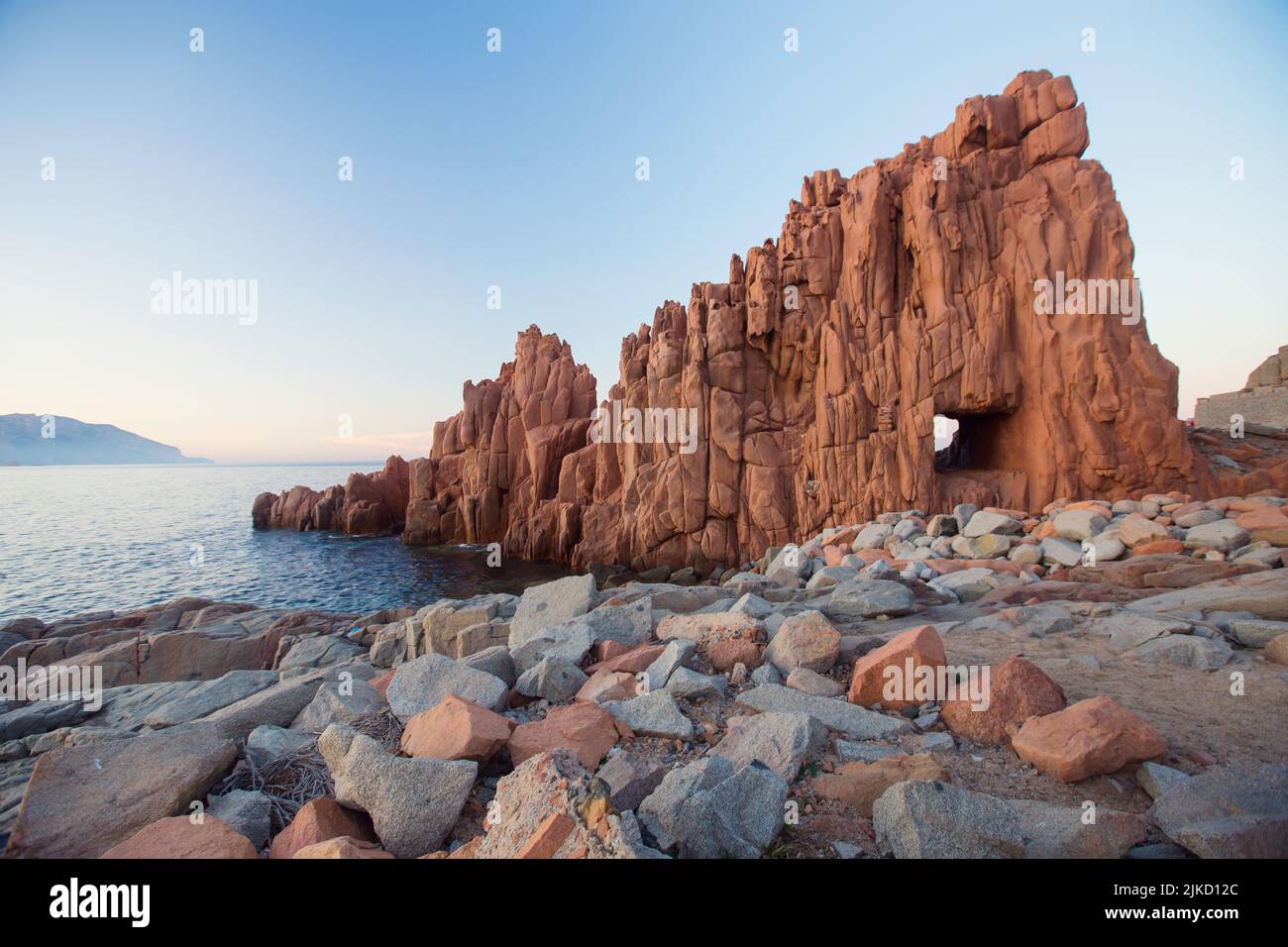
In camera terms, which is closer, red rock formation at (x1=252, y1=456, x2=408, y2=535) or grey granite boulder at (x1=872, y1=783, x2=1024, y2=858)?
grey granite boulder at (x1=872, y1=783, x2=1024, y2=858)

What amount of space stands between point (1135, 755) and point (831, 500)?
2429 cm

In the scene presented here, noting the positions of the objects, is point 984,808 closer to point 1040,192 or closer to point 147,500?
point 1040,192

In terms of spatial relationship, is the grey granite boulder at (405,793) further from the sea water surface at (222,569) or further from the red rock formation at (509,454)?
the red rock formation at (509,454)

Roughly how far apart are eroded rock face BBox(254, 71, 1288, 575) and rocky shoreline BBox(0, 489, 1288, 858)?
18.1 m

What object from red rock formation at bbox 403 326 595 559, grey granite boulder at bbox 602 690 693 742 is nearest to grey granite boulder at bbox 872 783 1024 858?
grey granite boulder at bbox 602 690 693 742

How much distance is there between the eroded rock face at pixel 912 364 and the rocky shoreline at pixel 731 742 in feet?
59.3

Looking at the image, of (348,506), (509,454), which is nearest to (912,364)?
(509,454)

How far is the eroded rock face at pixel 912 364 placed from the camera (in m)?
23.5

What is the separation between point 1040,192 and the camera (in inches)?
968

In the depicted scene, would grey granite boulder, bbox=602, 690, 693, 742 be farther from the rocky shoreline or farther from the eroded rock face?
the eroded rock face

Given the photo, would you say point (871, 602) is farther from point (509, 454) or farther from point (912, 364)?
point (509, 454)

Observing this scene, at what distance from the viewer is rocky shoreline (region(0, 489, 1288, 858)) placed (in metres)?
3.00

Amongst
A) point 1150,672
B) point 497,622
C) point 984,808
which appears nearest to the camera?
point 984,808
